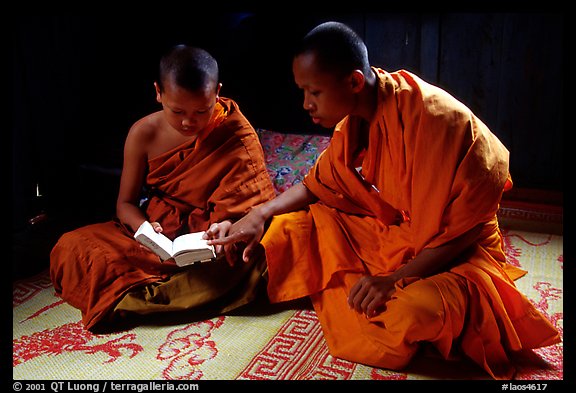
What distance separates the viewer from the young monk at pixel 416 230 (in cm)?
220

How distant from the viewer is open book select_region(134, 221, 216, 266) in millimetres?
2473

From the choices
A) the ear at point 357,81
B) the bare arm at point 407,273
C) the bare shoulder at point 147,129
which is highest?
the ear at point 357,81

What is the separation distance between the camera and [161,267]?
9.01 feet

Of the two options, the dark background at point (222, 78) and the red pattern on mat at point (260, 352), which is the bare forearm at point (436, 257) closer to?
the red pattern on mat at point (260, 352)

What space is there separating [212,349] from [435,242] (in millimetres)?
977

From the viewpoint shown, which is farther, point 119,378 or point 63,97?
point 63,97

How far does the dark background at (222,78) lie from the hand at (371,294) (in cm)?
196

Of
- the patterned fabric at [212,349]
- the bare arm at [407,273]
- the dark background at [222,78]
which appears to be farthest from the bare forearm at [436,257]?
the dark background at [222,78]

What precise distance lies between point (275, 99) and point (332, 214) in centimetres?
233

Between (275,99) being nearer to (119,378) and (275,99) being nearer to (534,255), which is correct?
(534,255)

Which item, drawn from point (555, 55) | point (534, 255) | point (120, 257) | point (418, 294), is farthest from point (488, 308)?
point (555, 55)

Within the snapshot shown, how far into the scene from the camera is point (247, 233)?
2643 mm

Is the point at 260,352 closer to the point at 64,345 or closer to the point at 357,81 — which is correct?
the point at 64,345

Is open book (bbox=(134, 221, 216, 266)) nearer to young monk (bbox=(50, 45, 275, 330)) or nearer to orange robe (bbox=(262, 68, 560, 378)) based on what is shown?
young monk (bbox=(50, 45, 275, 330))
